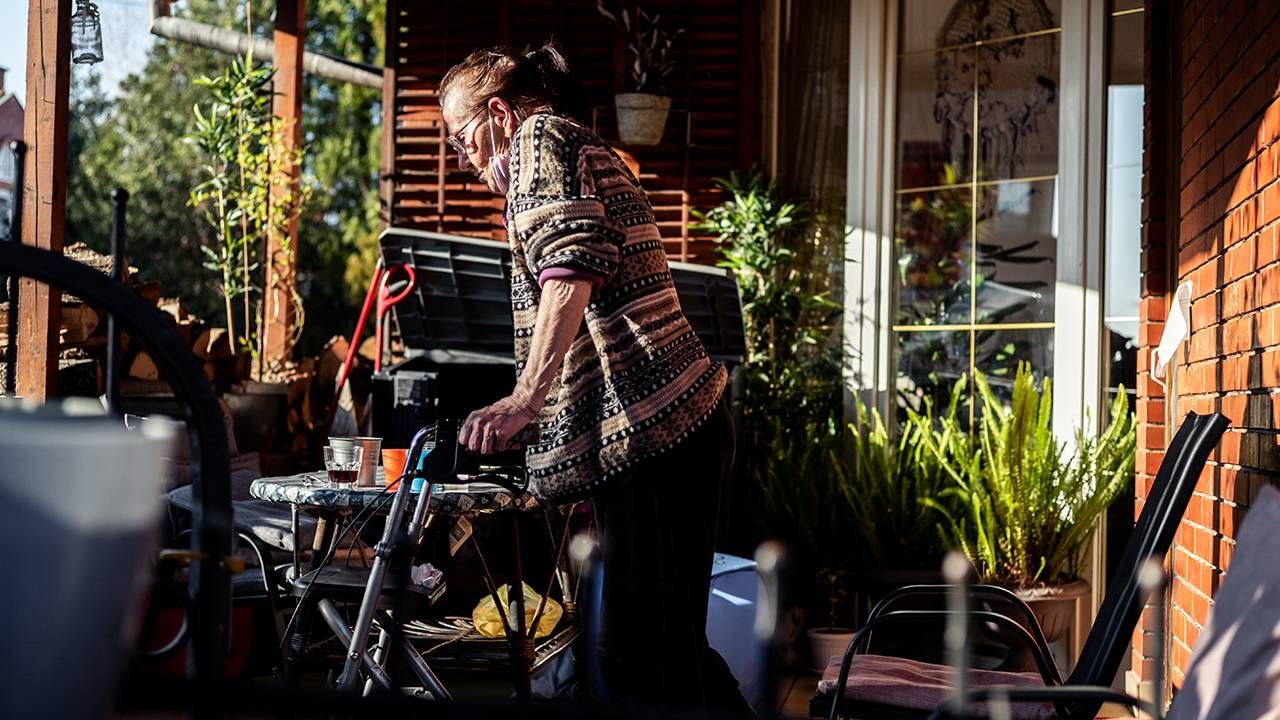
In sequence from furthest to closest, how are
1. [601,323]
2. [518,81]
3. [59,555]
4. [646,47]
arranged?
A: [646,47], [518,81], [601,323], [59,555]

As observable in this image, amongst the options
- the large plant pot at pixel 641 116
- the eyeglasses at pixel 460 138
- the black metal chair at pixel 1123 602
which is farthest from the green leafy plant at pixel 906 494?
the eyeglasses at pixel 460 138

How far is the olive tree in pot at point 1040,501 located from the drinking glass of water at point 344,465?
2.15 metres

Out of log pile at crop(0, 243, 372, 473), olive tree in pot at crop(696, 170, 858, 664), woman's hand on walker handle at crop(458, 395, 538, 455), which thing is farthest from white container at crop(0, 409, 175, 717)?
olive tree in pot at crop(696, 170, 858, 664)

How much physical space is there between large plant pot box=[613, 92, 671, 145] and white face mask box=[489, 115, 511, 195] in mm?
3407

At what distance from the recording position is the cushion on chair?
2379mm

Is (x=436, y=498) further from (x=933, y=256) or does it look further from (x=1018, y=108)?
(x=1018, y=108)

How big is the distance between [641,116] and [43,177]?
2.79 meters

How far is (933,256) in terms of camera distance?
5316 mm

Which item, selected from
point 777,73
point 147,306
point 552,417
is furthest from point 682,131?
point 147,306

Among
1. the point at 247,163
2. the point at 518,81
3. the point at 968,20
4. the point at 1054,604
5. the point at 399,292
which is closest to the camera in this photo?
the point at 518,81

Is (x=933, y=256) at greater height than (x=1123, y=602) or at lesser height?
greater

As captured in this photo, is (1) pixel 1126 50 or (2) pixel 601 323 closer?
(2) pixel 601 323

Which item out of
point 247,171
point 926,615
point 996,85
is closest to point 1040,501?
point 996,85

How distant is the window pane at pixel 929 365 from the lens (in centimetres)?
523
